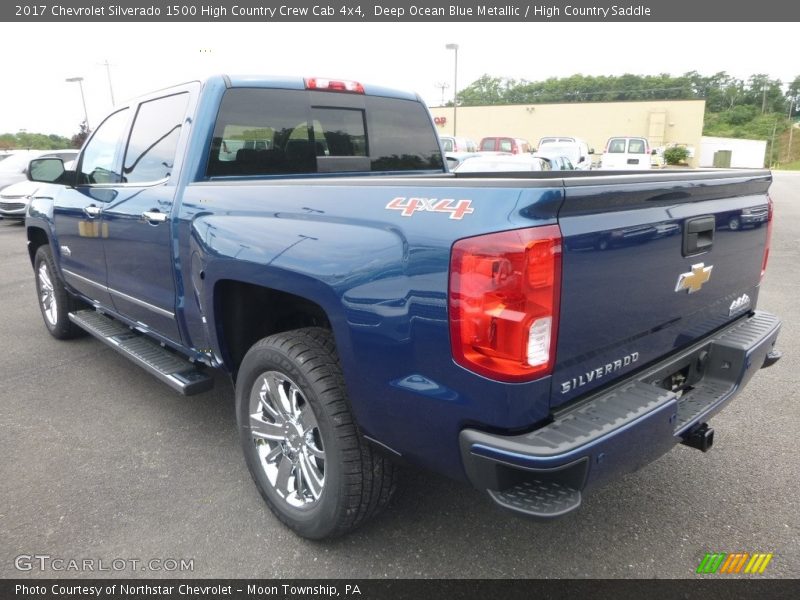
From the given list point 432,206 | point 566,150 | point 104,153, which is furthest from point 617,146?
point 432,206

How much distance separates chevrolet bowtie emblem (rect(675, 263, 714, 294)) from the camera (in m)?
2.27

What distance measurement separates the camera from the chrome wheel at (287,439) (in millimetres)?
2455

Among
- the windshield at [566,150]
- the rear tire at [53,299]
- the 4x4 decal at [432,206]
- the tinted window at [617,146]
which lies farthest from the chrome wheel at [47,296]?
the tinted window at [617,146]

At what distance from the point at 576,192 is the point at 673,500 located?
1.84 metres

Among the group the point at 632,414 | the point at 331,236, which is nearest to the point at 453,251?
the point at 331,236

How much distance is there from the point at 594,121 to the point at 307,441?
45.7 m

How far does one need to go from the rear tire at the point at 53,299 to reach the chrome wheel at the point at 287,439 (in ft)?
10.6

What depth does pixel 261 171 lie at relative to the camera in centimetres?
324

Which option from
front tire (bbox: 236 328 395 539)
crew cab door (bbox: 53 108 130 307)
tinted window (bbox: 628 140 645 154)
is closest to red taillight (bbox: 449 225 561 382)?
front tire (bbox: 236 328 395 539)

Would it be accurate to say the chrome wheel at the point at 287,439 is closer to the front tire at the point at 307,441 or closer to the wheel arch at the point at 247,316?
the front tire at the point at 307,441

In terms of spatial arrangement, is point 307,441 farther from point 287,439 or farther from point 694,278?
point 694,278

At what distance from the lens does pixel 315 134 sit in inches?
136

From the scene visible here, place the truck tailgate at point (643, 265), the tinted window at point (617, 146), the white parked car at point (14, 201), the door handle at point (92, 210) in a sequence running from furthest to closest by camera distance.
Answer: the tinted window at point (617, 146) → the white parked car at point (14, 201) → the door handle at point (92, 210) → the truck tailgate at point (643, 265)

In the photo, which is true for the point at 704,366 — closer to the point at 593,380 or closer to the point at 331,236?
the point at 593,380
